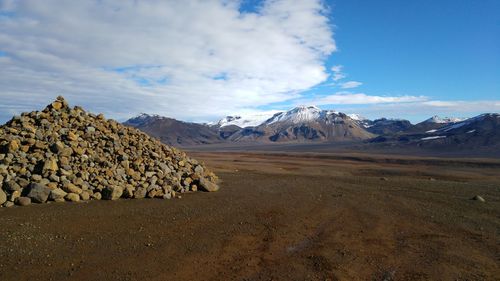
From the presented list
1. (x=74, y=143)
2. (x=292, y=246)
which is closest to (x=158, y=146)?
(x=74, y=143)

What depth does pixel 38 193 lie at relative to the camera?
14.6 m

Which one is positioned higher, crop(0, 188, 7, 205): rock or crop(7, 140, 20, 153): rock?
crop(7, 140, 20, 153): rock

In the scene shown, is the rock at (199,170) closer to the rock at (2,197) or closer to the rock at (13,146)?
the rock at (13,146)

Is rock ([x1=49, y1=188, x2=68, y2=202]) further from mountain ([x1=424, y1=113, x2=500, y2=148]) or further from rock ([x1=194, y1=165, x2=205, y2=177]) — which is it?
mountain ([x1=424, y1=113, x2=500, y2=148])

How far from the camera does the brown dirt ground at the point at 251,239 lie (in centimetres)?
938

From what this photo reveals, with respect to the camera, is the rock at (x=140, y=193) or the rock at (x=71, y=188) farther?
the rock at (x=140, y=193)

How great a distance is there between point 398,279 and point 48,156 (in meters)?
14.1

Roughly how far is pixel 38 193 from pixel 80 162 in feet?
7.84

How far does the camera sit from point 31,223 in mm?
12328

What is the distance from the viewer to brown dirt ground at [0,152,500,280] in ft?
30.8

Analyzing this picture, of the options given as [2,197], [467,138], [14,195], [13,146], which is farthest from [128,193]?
[467,138]

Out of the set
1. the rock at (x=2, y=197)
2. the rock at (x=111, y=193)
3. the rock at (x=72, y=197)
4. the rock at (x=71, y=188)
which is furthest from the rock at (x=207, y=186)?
the rock at (x=2, y=197)

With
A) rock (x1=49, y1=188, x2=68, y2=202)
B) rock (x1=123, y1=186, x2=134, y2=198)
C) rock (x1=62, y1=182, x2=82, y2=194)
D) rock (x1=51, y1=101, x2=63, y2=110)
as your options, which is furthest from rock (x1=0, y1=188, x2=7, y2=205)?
rock (x1=51, y1=101, x2=63, y2=110)

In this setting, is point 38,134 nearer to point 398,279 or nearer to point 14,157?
point 14,157
